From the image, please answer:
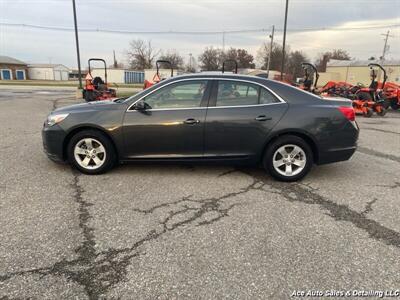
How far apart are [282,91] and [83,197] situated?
317cm

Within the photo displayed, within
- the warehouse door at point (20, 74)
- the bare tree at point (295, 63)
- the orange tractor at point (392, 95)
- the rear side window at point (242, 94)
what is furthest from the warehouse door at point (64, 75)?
the rear side window at point (242, 94)

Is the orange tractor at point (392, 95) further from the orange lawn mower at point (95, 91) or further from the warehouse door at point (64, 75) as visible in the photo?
the warehouse door at point (64, 75)

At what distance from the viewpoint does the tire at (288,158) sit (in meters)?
4.63

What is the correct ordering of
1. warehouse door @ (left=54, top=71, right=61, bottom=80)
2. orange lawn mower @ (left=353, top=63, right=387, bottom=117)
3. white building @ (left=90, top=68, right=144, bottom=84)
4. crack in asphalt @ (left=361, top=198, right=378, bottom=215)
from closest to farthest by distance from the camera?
crack in asphalt @ (left=361, top=198, right=378, bottom=215)
orange lawn mower @ (left=353, top=63, right=387, bottom=117)
white building @ (left=90, top=68, right=144, bottom=84)
warehouse door @ (left=54, top=71, right=61, bottom=80)

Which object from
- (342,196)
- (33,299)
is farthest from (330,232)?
(33,299)

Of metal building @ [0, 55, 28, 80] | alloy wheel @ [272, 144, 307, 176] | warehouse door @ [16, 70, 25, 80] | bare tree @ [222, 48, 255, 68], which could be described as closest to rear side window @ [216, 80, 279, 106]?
alloy wheel @ [272, 144, 307, 176]

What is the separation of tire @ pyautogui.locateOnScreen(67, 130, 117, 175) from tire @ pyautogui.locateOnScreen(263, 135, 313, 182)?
2.35 m

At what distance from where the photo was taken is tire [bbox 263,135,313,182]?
15.2ft

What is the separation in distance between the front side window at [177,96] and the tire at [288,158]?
4.35ft

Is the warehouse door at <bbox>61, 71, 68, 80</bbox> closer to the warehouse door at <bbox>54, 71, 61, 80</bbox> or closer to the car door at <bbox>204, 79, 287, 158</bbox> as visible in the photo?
the warehouse door at <bbox>54, 71, 61, 80</bbox>

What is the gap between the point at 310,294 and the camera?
2.38 metres

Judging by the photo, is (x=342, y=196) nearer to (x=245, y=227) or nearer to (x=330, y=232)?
(x=330, y=232)

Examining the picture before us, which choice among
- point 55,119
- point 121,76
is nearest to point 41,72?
point 121,76

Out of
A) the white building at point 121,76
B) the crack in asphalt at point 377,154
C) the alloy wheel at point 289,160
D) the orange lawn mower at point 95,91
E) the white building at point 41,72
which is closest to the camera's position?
the alloy wheel at point 289,160
